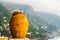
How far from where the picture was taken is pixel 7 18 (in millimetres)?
1483

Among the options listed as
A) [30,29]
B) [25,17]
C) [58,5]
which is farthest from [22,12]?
[58,5]

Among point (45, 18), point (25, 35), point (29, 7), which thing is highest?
point (29, 7)

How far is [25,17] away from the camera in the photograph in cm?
148

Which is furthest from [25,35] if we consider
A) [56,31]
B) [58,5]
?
[58,5]

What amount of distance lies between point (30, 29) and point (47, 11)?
0.73 ft

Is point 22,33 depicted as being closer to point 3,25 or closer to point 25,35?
point 25,35

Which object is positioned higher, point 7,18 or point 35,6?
point 35,6

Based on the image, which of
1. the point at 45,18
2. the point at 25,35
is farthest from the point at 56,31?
the point at 25,35

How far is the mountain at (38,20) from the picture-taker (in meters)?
1.47

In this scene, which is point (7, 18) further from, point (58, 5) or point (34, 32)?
point (58, 5)

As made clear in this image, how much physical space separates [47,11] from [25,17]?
206 mm

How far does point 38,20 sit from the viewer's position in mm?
1494

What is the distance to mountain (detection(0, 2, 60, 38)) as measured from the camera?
58.1 inches

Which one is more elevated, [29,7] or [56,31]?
[29,7]
